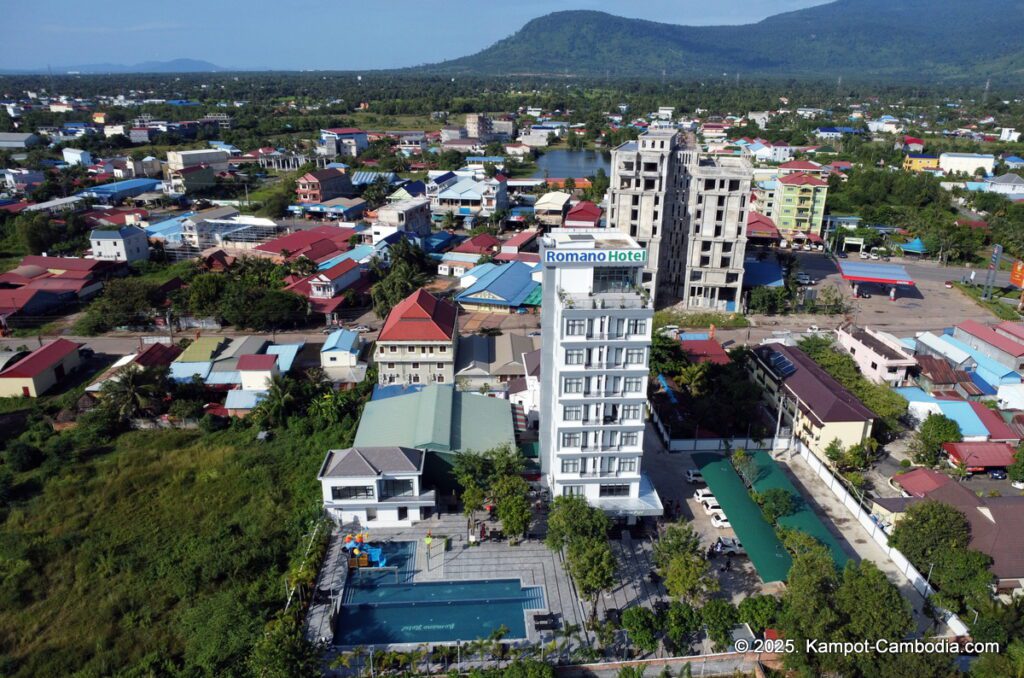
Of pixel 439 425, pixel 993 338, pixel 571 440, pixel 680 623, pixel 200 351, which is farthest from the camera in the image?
pixel 993 338

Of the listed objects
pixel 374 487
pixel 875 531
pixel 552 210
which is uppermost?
pixel 552 210

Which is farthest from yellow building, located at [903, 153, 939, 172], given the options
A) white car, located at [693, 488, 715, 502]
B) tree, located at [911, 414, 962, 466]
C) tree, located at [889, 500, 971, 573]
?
tree, located at [889, 500, 971, 573]

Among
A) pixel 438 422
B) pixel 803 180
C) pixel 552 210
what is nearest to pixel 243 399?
pixel 438 422

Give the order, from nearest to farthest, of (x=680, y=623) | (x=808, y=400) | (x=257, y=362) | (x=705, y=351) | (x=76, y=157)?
(x=680, y=623) < (x=808, y=400) < (x=257, y=362) < (x=705, y=351) < (x=76, y=157)

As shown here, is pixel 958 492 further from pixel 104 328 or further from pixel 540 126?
pixel 540 126

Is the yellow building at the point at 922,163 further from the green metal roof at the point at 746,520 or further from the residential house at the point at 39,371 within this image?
the residential house at the point at 39,371

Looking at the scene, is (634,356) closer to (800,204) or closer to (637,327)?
(637,327)

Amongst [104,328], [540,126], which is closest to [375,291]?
[104,328]
